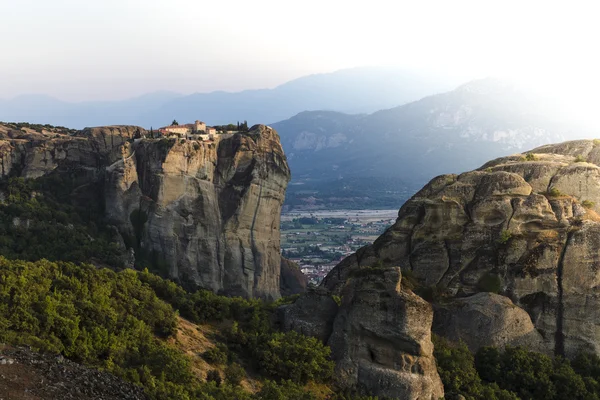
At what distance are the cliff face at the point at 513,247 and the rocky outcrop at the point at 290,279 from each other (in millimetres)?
30933

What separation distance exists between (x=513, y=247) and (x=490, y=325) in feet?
13.6

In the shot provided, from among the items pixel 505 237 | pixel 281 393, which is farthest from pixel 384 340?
pixel 505 237

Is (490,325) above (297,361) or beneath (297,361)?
above

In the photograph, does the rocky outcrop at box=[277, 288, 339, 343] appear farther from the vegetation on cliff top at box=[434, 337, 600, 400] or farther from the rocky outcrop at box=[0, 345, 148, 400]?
the rocky outcrop at box=[0, 345, 148, 400]

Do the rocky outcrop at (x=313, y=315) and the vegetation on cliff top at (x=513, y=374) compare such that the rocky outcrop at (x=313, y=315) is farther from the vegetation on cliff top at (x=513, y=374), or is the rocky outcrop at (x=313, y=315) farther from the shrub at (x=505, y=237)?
the shrub at (x=505, y=237)

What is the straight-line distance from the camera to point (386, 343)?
2066 centimetres

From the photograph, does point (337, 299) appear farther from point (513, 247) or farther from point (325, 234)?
point (325, 234)

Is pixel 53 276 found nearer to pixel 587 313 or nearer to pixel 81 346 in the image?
pixel 81 346

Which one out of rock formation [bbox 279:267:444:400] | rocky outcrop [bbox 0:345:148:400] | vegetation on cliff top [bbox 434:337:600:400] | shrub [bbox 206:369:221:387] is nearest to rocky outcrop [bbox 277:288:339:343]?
rock formation [bbox 279:267:444:400]

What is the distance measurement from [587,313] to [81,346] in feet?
68.1

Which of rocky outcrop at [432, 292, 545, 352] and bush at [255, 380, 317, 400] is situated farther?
rocky outcrop at [432, 292, 545, 352]

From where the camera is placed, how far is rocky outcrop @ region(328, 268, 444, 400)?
20.1 m

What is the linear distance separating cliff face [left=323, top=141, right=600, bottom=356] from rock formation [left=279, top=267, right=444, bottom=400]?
5.36 metres

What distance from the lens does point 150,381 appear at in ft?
52.3
